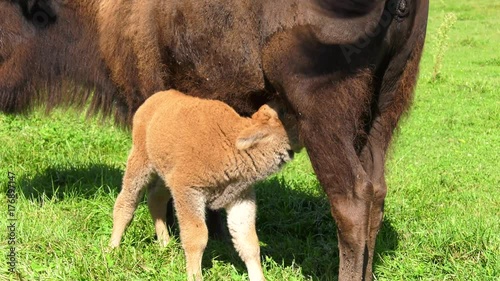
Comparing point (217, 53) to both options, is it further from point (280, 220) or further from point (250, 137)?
point (280, 220)

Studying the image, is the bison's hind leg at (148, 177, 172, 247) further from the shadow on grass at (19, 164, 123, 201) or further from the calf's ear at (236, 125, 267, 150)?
the calf's ear at (236, 125, 267, 150)

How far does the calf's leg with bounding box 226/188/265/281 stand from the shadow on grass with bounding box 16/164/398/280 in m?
0.27

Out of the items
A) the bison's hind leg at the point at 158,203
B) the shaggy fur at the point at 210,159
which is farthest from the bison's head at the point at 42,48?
the shaggy fur at the point at 210,159

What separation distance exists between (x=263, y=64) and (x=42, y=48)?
2177 mm

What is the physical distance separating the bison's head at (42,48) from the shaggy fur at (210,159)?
1302 millimetres

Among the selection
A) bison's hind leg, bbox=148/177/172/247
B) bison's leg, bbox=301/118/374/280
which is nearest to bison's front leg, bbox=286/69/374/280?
bison's leg, bbox=301/118/374/280

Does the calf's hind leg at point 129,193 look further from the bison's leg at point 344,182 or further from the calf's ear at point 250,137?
the bison's leg at point 344,182

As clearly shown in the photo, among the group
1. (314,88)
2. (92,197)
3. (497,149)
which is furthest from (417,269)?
(497,149)

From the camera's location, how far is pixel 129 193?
4605mm

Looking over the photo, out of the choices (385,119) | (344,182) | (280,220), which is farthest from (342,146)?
(280,220)

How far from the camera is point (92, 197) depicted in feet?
18.6

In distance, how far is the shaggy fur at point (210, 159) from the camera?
4.09 meters

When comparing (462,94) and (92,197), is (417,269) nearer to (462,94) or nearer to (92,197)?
(92,197)

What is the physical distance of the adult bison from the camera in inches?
150
